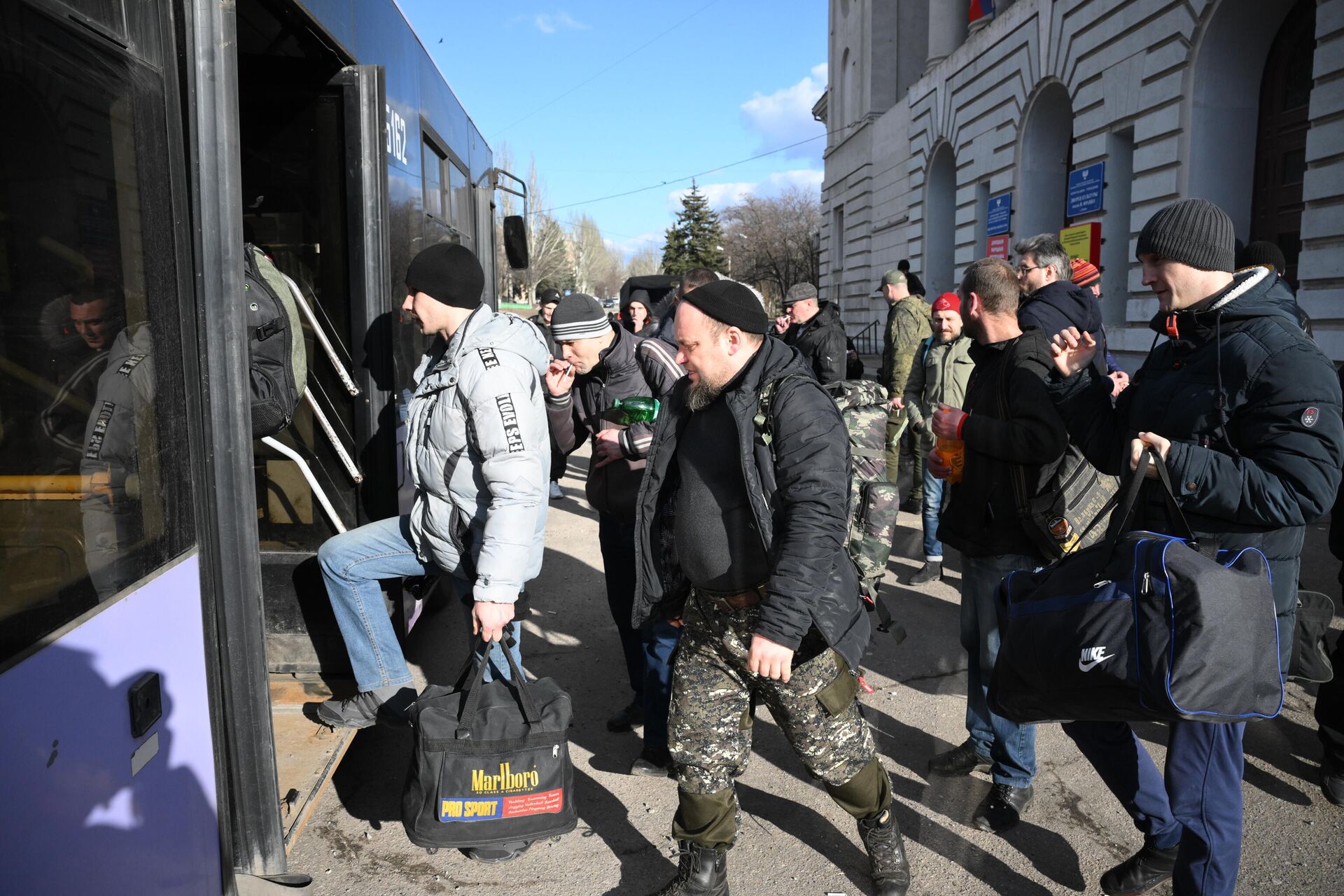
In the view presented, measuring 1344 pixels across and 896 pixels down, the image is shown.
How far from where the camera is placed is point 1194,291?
2.54m

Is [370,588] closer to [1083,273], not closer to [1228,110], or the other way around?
[1083,273]

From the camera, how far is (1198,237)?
98.4 inches

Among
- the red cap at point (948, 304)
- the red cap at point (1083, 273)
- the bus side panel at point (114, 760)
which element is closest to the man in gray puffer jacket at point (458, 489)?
the bus side panel at point (114, 760)

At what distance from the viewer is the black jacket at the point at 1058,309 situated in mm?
4055

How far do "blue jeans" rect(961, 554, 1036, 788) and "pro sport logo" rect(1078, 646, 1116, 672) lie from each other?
0.95 m

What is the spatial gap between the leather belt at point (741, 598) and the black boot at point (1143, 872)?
145cm

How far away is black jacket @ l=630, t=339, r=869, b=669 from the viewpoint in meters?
2.45

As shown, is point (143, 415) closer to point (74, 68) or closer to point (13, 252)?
point (13, 252)

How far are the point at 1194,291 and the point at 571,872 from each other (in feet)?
8.64

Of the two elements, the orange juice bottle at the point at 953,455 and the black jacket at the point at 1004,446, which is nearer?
the black jacket at the point at 1004,446

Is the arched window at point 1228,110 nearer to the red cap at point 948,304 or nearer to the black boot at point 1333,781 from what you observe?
the red cap at point 948,304

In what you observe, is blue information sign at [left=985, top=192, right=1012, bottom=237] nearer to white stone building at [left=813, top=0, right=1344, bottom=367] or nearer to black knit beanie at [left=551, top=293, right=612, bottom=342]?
white stone building at [left=813, top=0, right=1344, bottom=367]

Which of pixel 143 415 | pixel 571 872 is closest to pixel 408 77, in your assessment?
pixel 143 415

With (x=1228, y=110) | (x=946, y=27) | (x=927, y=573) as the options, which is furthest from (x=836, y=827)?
(x=946, y=27)
